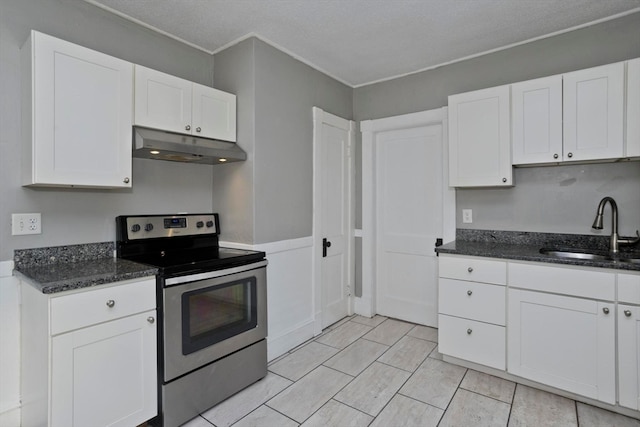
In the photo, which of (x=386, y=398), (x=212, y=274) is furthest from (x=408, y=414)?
(x=212, y=274)

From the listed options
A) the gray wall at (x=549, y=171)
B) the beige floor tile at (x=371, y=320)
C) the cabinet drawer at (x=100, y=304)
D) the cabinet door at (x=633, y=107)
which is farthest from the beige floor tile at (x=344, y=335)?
the cabinet door at (x=633, y=107)

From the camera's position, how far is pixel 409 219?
3.42 metres

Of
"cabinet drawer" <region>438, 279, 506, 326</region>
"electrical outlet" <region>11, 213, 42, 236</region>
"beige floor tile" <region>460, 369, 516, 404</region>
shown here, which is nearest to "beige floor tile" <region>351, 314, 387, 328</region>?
"cabinet drawer" <region>438, 279, 506, 326</region>

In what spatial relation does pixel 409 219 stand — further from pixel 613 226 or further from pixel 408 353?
pixel 613 226

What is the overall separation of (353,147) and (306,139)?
795mm

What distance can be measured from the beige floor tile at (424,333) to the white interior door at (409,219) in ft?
0.24

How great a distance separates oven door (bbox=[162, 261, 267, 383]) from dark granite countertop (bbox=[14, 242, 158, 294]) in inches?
8.8

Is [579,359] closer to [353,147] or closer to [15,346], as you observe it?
[353,147]

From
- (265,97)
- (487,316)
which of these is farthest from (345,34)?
(487,316)

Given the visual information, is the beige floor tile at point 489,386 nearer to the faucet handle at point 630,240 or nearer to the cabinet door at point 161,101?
the faucet handle at point 630,240

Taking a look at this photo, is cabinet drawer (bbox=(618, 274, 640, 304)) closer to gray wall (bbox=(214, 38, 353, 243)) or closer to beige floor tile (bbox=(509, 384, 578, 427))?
beige floor tile (bbox=(509, 384, 578, 427))

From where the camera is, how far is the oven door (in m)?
1.82

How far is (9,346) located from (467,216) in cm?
332

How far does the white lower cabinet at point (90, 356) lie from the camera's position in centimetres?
149
